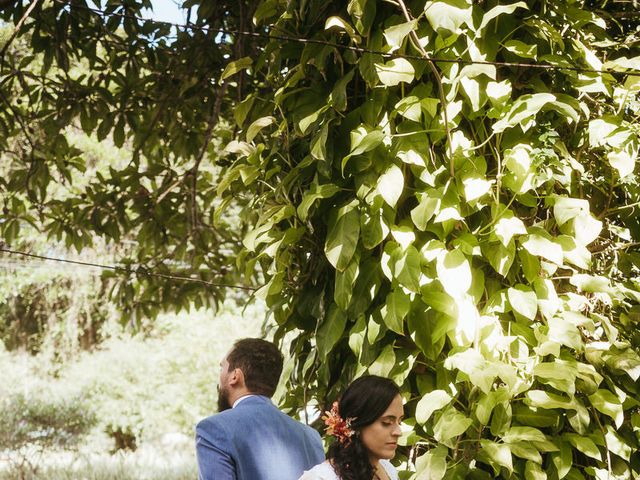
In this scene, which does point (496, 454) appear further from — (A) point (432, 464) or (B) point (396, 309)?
(B) point (396, 309)

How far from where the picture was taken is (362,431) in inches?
74.7

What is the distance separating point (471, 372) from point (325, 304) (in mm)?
578

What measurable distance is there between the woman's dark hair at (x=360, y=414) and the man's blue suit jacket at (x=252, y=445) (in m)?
0.33

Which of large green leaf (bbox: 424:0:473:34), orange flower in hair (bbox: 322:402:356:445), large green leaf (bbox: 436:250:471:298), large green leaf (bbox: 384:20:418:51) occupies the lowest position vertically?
orange flower in hair (bbox: 322:402:356:445)

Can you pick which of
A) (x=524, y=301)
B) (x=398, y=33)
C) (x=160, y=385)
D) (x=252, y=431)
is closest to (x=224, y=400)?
(x=252, y=431)

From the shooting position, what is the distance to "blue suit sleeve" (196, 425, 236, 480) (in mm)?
2107

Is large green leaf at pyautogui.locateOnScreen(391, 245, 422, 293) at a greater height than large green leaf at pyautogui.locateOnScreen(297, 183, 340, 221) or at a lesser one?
lesser

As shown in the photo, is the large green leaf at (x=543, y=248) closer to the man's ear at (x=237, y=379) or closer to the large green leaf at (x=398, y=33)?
the large green leaf at (x=398, y=33)

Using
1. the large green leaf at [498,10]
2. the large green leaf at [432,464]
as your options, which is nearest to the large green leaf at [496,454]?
the large green leaf at [432,464]

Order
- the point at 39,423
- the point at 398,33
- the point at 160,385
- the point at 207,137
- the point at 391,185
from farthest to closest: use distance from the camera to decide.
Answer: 1. the point at 160,385
2. the point at 39,423
3. the point at 207,137
4. the point at 391,185
5. the point at 398,33

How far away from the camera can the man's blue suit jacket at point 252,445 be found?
83.6 inches

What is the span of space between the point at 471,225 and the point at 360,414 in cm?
64

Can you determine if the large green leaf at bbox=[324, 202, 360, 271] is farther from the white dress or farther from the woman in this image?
the white dress

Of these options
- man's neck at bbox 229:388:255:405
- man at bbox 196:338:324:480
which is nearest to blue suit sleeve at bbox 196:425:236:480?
man at bbox 196:338:324:480
